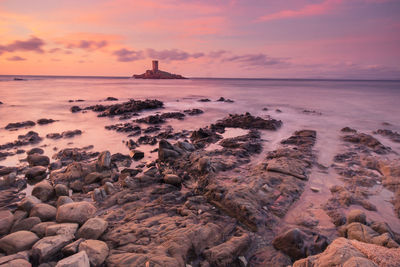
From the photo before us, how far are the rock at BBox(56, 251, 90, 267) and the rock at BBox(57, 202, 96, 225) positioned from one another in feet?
4.00

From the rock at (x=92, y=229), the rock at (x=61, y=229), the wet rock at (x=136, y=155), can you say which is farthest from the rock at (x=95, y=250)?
the wet rock at (x=136, y=155)

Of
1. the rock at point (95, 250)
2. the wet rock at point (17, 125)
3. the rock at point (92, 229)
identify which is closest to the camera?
the rock at point (95, 250)

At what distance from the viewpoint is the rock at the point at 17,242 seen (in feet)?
10.9

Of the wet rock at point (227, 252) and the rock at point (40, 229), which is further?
the rock at point (40, 229)

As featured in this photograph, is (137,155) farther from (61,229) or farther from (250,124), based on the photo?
(250,124)

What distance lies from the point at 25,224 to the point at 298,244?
4.96 metres

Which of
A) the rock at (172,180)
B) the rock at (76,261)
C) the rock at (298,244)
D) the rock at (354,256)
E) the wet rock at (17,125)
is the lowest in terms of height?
the rock at (298,244)

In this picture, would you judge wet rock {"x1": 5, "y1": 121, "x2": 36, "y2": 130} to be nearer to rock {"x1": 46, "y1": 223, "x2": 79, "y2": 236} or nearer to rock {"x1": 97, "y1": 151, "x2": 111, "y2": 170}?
rock {"x1": 97, "y1": 151, "x2": 111, "y2": 170}

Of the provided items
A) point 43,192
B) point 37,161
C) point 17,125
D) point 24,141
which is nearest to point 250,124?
point 37,161

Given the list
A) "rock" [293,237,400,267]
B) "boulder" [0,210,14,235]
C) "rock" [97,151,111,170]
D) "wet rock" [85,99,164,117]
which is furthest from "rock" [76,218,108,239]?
"wet rock" [85,99,164,117]

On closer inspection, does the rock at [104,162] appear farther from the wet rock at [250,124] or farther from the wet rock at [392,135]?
the wet rock at [392,135]

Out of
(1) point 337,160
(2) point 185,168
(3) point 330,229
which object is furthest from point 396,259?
(1) point 337,160

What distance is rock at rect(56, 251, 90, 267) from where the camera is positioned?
111 inches

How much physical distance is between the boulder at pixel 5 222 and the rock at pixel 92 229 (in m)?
1.51
